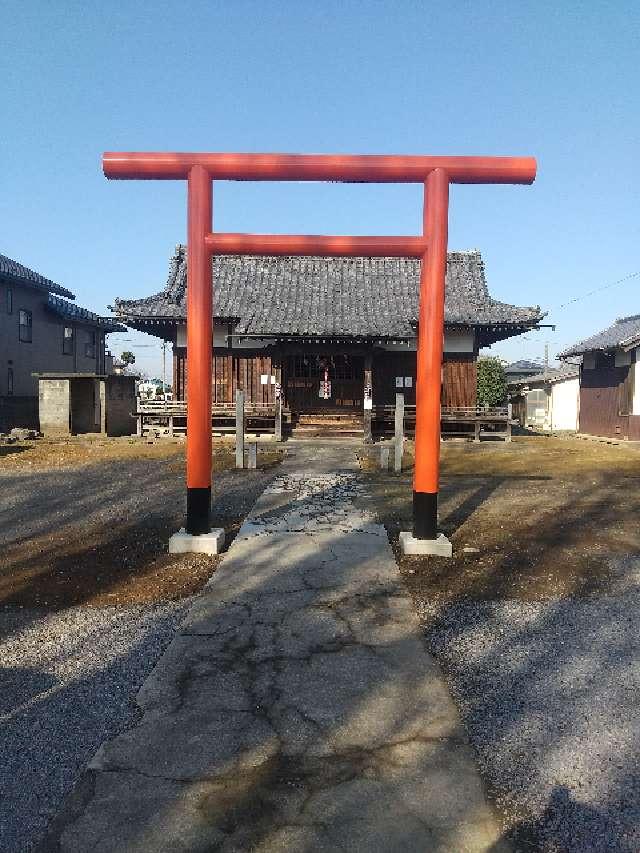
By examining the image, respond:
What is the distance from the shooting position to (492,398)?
26484mm

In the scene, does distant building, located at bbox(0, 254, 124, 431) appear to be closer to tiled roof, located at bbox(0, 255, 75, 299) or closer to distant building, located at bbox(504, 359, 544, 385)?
tiled roof, located at bbox(0, 255, 75, 299)

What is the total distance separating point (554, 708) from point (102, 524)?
5575mm

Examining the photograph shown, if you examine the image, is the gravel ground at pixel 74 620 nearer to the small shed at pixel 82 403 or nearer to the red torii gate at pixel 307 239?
the red torii gate at pixel 307 239

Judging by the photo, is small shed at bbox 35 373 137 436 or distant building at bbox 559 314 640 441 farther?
distant building at bbox 559 314 640 441

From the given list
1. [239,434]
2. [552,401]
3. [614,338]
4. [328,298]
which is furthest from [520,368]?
[239,434]

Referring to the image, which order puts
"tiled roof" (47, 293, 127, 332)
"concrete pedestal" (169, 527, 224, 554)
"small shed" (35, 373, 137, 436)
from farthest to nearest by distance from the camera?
1. "tiled roof" (47, 293, 127, 332)
2. "small shed" (35, 373, 137, 436)
3. "concrete pedestal" (169, 527, 224, 554)

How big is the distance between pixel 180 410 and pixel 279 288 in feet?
20.5

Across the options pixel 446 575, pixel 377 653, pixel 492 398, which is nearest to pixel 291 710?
pixel 377 653

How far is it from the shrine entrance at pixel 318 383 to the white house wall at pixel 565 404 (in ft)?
49.0

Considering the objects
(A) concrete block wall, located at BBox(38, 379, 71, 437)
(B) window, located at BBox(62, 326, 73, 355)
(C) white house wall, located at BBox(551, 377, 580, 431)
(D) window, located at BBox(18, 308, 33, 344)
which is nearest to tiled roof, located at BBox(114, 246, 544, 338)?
(A) concrete block wall, located at BBox(38, 379, 71, 437)

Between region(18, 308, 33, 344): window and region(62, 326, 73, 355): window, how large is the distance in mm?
2420

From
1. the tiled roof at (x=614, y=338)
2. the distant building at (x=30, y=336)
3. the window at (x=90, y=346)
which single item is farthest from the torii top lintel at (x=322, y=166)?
the window at (x=90, y=346)

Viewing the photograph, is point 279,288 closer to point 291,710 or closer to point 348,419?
point 348,419

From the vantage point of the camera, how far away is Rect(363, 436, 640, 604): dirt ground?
14.8ft
